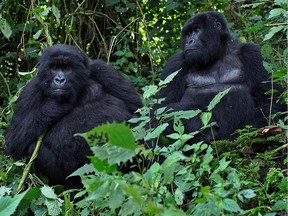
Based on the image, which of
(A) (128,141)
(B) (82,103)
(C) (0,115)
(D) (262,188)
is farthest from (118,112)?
(A) (128,141)

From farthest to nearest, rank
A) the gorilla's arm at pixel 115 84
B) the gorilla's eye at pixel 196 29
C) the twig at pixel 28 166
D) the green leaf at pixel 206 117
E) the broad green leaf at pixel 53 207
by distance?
the gorilla's eye at pixel 196 29 → the gorilla's arm at pixel 115 84 → the twig at pixel 28 166 → the broad green leaf at pixel 53 207 → the green leaf at pixel 206 117

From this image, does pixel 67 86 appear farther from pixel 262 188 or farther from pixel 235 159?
pixel 262 188

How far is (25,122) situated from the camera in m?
A: 4.44

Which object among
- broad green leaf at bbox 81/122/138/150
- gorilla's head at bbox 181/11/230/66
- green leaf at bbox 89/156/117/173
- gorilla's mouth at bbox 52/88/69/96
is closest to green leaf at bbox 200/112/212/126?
green leaf at bbox 89/156/117/173

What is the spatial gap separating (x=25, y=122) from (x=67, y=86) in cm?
40

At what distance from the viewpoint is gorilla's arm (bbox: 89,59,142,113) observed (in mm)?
4754

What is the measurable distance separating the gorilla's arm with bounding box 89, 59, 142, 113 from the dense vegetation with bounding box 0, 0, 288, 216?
527 mm

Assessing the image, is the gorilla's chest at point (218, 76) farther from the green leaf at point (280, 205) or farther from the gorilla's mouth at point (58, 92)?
the green leaf at point (280, 205)

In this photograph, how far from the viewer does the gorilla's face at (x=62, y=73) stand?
4.41 metres

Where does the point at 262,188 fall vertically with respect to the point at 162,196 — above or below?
below

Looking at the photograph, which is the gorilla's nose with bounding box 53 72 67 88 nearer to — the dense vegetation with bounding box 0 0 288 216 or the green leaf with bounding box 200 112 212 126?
the dense vegetation with bounding box 0 0 288 216

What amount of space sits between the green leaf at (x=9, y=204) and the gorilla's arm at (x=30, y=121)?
1771 mm

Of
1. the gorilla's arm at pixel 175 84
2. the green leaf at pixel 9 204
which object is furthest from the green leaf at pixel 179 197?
the gorilla's arm at pixel 175 84

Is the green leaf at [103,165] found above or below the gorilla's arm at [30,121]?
above
